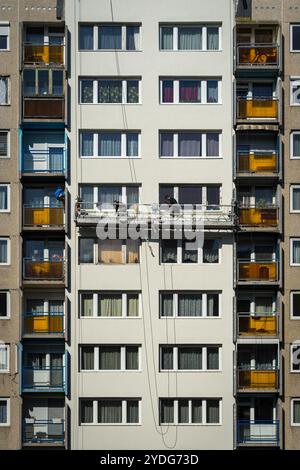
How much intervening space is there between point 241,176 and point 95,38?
6607mm

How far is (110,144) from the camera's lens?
87.2 feet

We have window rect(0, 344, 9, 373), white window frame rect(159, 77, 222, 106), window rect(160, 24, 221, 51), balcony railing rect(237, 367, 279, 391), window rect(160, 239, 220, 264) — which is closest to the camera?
balcony railing rect(237, 367, 279, 391)

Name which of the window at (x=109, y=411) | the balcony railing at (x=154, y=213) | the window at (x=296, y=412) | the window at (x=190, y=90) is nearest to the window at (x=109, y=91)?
the window at (x=190, y=90)

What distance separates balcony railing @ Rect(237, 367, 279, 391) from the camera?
25.7 meters

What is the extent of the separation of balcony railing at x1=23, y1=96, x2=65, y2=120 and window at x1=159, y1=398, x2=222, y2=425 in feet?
32.3

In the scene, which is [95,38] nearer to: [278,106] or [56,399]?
[278,106]

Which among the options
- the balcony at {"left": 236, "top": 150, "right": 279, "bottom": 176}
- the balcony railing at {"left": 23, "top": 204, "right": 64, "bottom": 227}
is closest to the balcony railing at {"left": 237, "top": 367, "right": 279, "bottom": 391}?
the balcony at {"left": 236, "top": 150, "right": 279, "bottom": 176}

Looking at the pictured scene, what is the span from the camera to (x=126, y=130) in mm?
26406

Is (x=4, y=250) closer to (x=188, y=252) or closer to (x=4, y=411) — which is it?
(x=4, y=411)

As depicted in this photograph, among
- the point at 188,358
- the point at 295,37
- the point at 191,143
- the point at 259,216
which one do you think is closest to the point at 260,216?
the point at 259,216

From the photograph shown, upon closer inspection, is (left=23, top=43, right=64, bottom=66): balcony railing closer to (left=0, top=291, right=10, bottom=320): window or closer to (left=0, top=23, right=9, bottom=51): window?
(left=0, top=23, right=9, bottom=51): window

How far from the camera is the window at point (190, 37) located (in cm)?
2666

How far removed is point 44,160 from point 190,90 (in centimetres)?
533

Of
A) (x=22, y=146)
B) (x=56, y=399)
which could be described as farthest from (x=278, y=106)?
(x=56, y=399)
